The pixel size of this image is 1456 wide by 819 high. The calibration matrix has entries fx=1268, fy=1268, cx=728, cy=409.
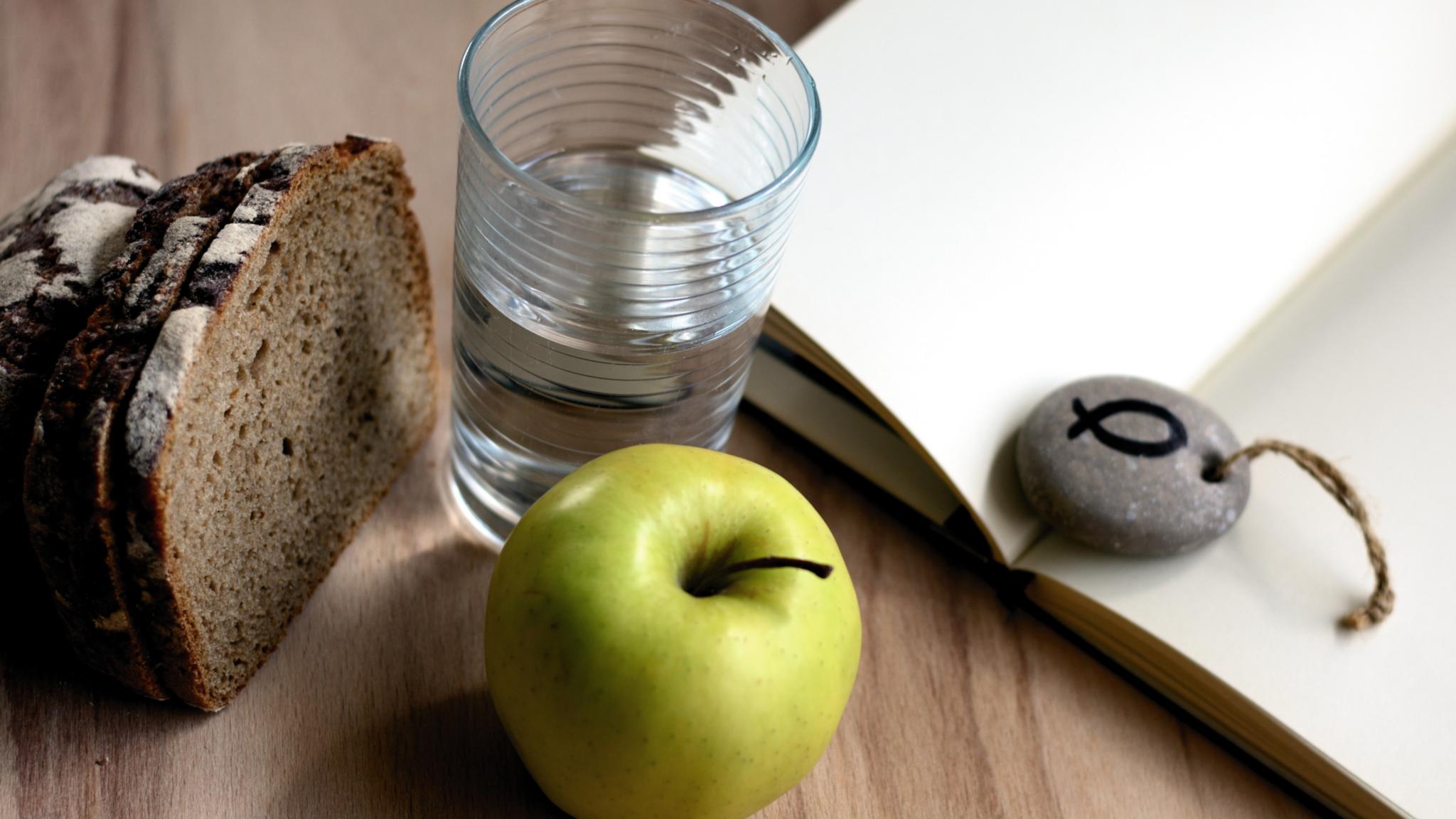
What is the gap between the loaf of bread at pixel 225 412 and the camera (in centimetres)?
56

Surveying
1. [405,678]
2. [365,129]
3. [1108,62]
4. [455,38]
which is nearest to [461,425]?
[405,678]

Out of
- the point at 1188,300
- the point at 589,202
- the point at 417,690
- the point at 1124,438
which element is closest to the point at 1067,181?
the point at 1188,300

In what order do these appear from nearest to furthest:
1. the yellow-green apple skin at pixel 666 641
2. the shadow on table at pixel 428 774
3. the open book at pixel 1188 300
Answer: the yellow-green apple skin at pixel 666 641 → the shadow on table at pixel 428 774 → the open book at pixel 1188 300

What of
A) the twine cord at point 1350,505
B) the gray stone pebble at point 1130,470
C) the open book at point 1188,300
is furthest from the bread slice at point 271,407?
the twine cord at point 1350,505

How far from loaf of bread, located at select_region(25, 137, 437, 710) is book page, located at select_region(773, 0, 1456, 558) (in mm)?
277

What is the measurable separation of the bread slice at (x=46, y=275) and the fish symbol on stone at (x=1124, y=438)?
56 cm

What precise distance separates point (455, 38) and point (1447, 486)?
2.70 feet

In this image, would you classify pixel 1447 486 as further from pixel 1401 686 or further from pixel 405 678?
pixel 405 678

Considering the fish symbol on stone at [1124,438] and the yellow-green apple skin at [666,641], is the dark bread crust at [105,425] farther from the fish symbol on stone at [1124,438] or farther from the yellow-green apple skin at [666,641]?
the fish symbol on stone at [1124,438]

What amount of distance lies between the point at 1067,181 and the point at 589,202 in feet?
1.46

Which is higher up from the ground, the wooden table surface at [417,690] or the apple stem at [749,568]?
the apple stem at [749,568]

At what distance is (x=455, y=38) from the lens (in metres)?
1.06

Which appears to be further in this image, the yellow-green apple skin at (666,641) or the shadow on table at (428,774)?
the shadow on table at (428,774)

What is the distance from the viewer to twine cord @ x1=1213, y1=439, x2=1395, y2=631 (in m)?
0.76
